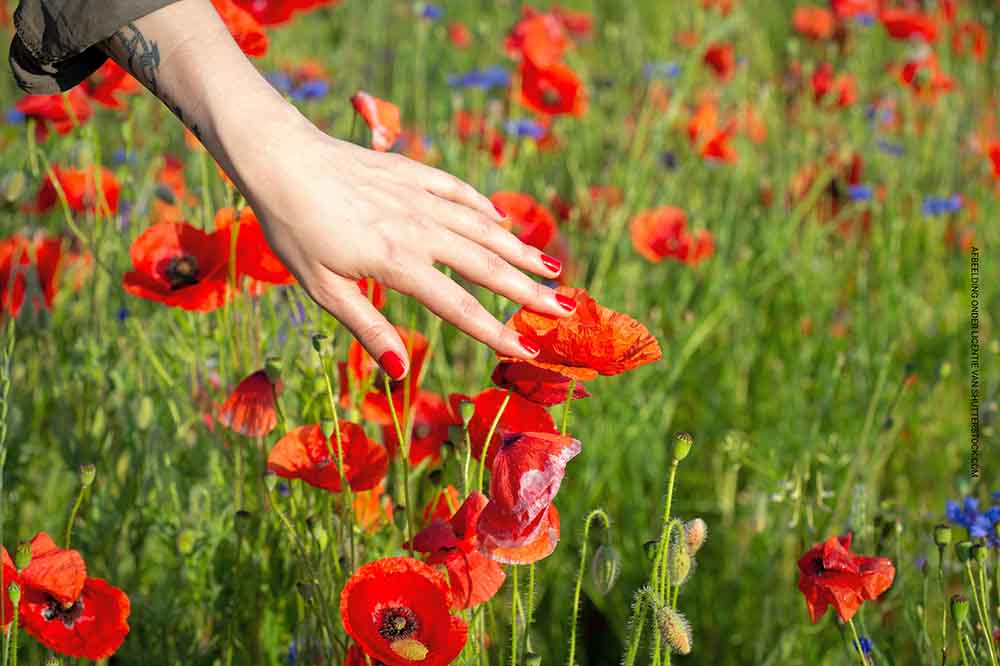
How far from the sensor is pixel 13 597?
113cm

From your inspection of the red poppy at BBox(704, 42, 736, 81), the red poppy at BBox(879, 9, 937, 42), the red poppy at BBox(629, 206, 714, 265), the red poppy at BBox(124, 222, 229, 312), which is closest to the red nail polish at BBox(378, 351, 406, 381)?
the red poppy at BBox(124, 222, 229, 312)

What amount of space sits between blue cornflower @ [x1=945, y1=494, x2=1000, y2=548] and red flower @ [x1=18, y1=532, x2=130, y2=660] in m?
0.97

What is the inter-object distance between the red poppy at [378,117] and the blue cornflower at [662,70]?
57.2 inches

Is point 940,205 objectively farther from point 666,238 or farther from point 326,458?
point 326,458

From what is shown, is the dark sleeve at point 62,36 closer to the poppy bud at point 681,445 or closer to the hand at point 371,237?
the hand at point 371,237

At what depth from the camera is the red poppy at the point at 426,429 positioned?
152 cm

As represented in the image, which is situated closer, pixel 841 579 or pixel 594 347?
pixel 594 347

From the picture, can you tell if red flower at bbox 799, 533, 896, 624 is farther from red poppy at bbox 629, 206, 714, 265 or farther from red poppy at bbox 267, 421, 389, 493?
red poppy at bbox 629, 206, 714, 265

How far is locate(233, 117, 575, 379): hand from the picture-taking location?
1065 mm

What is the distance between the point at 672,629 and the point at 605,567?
6.9 inches

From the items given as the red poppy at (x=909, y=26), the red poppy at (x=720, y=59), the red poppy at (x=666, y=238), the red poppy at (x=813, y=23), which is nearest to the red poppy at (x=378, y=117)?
the red poppy at (x=666, y=238)

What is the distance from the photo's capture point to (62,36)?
1216 mm

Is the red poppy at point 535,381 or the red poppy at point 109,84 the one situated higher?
the red poppy at point 109,84

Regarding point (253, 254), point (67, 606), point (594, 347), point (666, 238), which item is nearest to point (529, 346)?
point (594, 347)
